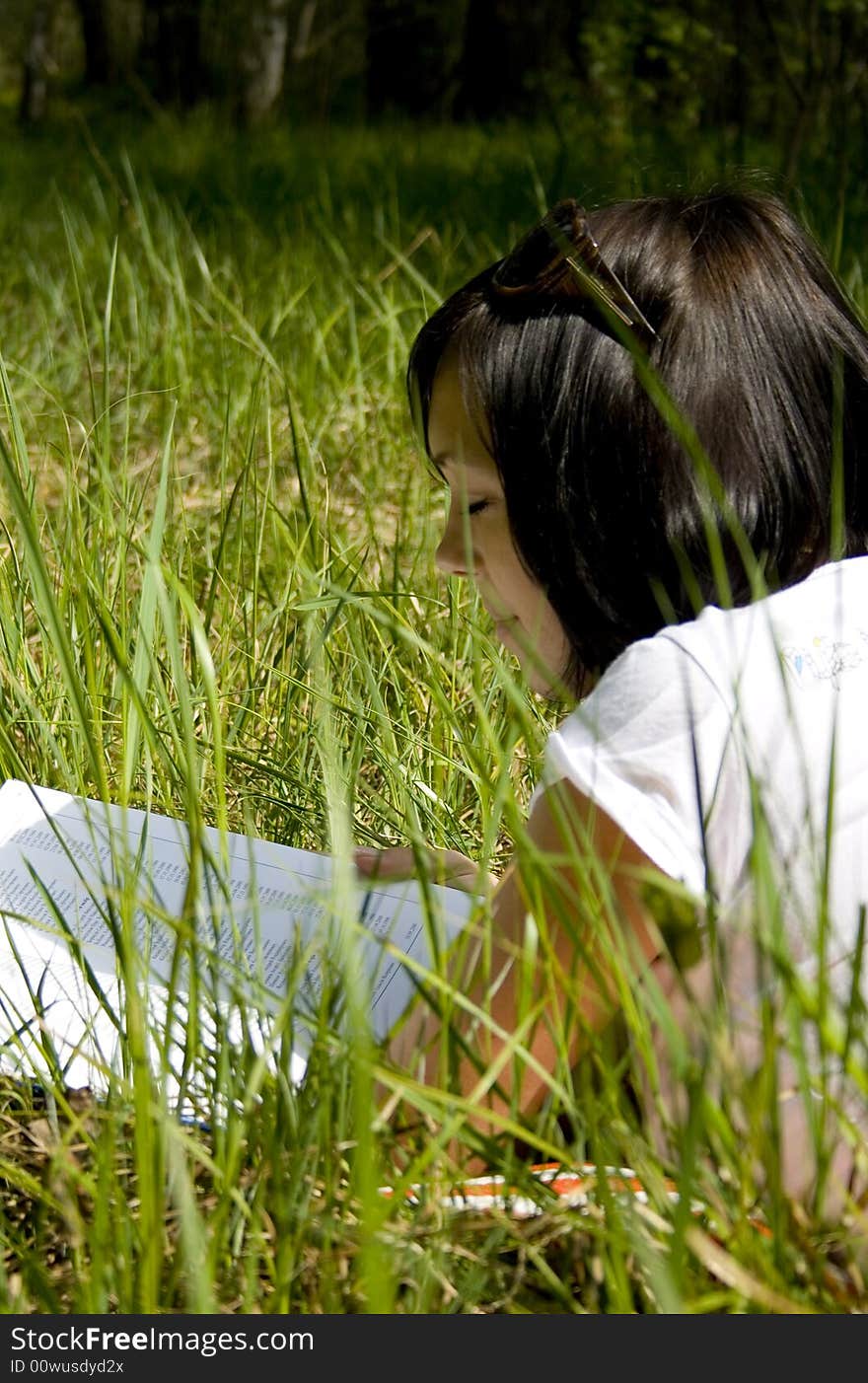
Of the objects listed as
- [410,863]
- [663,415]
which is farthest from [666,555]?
[410,863]

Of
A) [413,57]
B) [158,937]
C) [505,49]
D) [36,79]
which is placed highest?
[413,57]

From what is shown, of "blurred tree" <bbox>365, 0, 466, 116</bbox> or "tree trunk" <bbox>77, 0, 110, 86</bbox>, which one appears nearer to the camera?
"blurred tree" <bbox>365, 0, 466, 116</bbox>

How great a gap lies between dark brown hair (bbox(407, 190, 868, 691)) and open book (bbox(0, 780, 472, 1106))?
0.94ft

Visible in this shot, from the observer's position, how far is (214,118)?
30.0 ft

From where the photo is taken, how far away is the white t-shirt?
0.94m

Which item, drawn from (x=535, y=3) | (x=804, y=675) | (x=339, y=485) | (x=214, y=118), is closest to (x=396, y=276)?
(x=339, y=485)

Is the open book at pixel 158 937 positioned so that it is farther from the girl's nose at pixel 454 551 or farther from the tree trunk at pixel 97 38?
the tree trunk at pixel 97 38

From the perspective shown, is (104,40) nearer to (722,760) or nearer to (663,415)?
(663,415)

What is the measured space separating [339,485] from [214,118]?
24.3ft

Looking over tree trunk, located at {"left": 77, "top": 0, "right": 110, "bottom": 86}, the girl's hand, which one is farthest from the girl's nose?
tree trunk, located at {"left": 77, "top": 0, "right": 110, "bottom": 86}

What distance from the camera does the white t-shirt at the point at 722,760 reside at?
3.08 feet

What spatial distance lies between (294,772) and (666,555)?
1.84 feet

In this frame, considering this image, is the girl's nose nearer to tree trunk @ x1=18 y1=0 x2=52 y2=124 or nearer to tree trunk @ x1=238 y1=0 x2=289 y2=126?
tree trunk @ x1=18 y1=0 x2=52 y2=124

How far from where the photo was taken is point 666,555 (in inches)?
44.5
